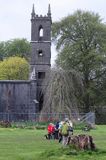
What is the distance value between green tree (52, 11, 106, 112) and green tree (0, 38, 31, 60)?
40038mm

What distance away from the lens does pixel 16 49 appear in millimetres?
126625

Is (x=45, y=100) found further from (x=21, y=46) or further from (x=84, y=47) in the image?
(x=21, y=46)

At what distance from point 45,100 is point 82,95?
7287 mm

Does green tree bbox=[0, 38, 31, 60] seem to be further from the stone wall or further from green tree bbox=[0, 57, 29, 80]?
the stone wall

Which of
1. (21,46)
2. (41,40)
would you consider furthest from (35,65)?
(21,46)

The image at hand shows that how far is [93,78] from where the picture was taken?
8362 centimetres

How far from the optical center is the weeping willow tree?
7216cm

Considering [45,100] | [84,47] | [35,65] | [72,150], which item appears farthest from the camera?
[84,47]

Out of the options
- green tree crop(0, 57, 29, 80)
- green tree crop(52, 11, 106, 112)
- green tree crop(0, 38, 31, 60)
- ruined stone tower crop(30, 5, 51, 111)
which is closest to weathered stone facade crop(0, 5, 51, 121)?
ruined stone tower crop(30, 5, 51, 111)

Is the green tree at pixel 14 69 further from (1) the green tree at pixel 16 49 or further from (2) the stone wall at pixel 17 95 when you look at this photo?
(2) the stone wall at pixel 17 95

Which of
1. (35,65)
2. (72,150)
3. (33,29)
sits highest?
(33,29)

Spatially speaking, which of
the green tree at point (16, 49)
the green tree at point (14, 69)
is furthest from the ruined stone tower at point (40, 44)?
the green tree at point (16, 49)

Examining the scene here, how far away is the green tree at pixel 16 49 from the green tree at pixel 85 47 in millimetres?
40038

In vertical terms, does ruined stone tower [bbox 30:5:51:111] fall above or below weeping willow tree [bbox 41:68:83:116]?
above
